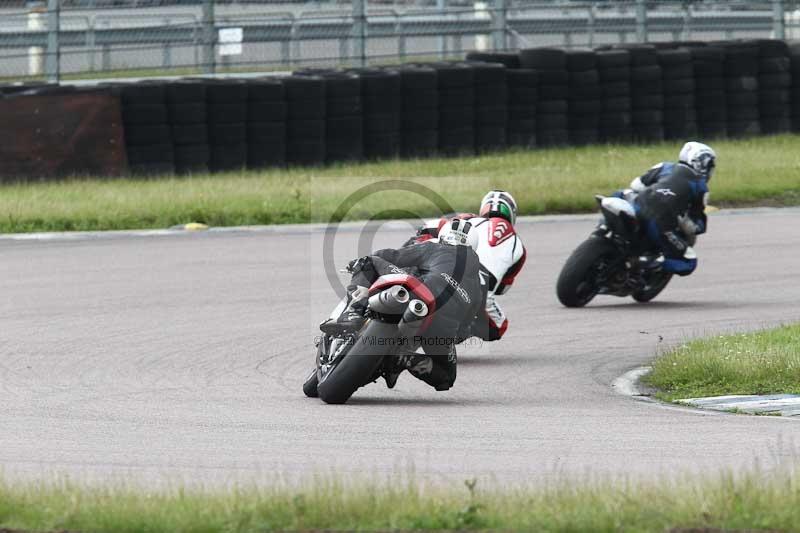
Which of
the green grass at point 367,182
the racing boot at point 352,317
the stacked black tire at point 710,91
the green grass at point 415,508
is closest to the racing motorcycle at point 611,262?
the racing boot at point 352,317

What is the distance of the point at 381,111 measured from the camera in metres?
20.4

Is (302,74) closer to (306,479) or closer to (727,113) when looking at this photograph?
(727,113)

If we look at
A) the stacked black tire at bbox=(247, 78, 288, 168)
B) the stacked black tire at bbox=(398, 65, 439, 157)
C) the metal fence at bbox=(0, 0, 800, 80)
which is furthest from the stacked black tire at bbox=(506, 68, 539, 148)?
the stacked black tire at bbox=(247, 78, 288, 168)

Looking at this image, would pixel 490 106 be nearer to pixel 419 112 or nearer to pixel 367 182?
pixel 419 112

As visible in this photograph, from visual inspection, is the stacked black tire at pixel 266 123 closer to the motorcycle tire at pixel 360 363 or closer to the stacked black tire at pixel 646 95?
the stacked black tire at pixel 646 95

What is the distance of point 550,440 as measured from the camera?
725 cm

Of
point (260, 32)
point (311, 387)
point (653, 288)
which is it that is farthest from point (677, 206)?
point (260, 32)

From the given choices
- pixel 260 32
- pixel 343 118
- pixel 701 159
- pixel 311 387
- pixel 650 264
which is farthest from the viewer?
pixel 260 32

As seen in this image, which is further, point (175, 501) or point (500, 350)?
point (500, 350)

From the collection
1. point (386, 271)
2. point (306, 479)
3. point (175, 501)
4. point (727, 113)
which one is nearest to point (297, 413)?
point (386, 271)

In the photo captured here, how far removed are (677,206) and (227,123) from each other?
8027mm

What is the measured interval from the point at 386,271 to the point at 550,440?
5.76ft

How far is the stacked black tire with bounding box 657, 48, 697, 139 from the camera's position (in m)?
22.0

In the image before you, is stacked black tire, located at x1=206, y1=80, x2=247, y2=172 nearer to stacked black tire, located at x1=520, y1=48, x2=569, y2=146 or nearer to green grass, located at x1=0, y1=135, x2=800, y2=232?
green grass, located at x1=0, y1=135, x2=800, y2=232
